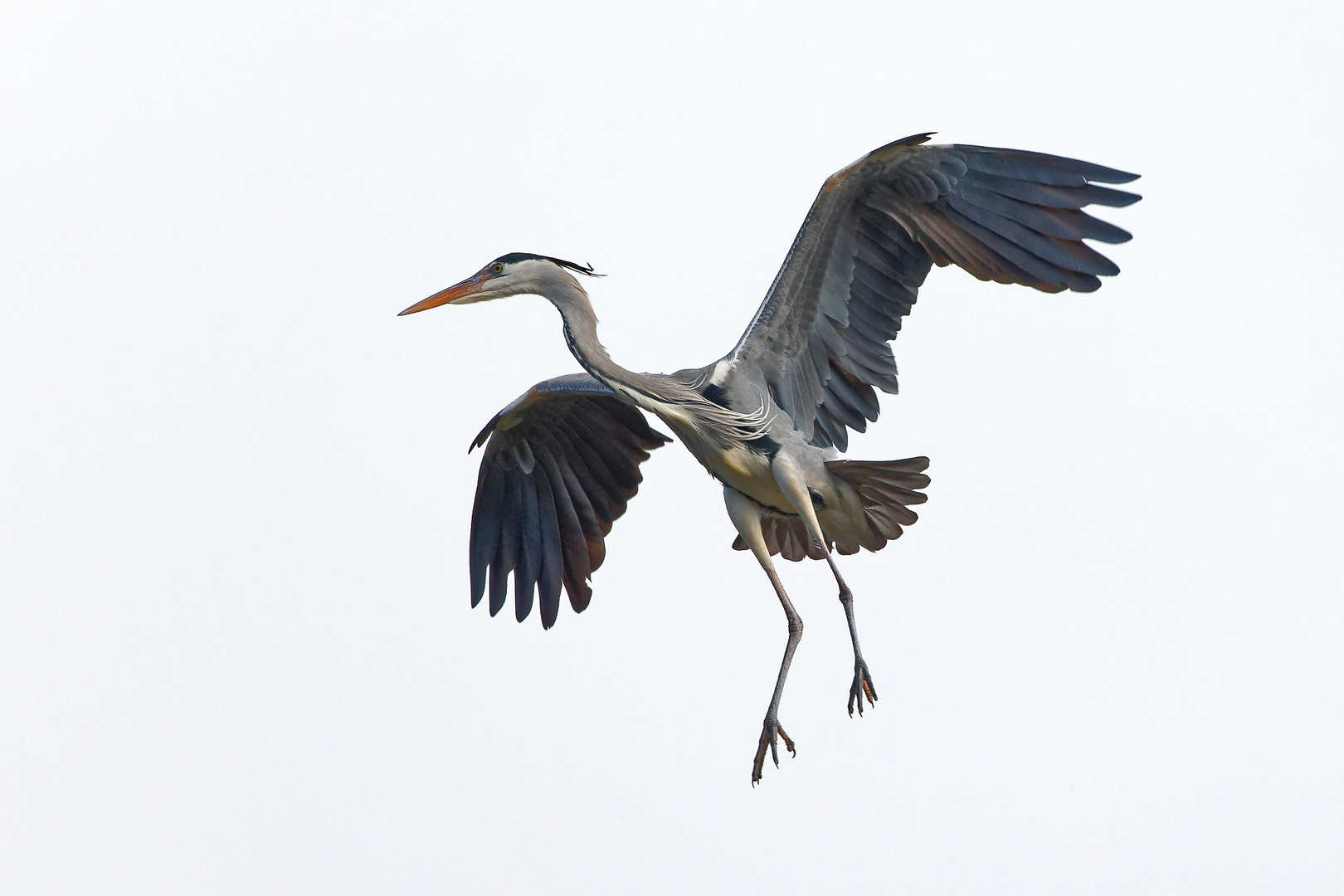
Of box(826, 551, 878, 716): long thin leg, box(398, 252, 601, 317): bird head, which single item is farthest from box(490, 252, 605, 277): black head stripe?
box(826, 551, 878, 716): long thin leg

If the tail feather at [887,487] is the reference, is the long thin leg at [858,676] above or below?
below

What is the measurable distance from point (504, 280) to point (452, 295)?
27 cm

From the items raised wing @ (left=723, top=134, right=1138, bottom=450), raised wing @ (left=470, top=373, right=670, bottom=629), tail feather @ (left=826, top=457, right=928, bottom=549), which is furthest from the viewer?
raised wing @ (left=470, top=373, right=670, bottom=629)

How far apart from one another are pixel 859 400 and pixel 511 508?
2.32 metres

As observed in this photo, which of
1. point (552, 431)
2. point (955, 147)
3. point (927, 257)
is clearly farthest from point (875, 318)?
point (552, 431)

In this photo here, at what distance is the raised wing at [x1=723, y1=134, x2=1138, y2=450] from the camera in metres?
7.21

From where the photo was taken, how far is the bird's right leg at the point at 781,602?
750cm

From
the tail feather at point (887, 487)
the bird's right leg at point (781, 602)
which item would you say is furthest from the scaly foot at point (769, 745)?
the tail feather at point (887, 487)

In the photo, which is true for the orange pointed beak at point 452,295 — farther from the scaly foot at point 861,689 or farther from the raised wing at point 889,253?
the scaly foot at point 861,689

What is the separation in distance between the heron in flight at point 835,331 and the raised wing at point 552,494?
98 millimetres

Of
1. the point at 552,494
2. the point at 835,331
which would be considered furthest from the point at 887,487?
the point at 552,494

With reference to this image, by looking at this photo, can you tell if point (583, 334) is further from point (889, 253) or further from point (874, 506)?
point (874, 506)

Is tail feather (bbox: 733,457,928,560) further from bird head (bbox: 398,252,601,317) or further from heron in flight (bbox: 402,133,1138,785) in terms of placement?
bird head (bbox: 398,252,601,317)

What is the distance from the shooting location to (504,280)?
7984mm
